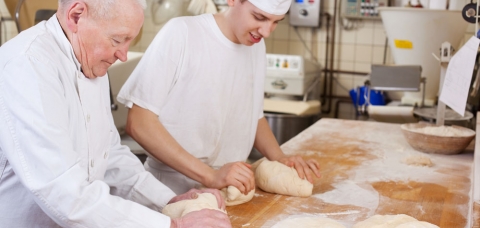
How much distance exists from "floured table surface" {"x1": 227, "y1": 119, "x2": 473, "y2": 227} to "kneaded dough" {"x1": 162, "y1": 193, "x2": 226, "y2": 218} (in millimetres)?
86

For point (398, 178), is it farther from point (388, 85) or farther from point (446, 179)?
point (388, 85)

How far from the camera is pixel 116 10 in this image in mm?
1299

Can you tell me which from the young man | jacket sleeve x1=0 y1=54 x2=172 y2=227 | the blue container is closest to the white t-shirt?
the young man

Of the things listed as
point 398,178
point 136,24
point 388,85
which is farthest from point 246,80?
point 388,85

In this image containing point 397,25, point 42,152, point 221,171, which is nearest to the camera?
point 42,152

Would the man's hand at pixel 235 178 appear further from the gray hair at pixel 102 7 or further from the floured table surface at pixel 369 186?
the gray hair at pixel 102 7

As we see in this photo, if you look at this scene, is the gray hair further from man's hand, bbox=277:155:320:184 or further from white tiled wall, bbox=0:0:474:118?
white tiled wall, bbox=0:0:474:118

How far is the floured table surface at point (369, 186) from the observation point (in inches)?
66.1

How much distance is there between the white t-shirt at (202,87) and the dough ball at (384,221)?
0.73 meters

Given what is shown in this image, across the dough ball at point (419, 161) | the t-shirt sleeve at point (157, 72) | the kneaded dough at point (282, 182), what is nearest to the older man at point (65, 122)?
the t-shirt sleeve at point (157, 72)

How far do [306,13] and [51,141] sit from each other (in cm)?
392

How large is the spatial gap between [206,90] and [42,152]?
88cm

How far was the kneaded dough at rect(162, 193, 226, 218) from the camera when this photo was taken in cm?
154

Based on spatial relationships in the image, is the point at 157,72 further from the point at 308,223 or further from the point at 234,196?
the point at 308,223
